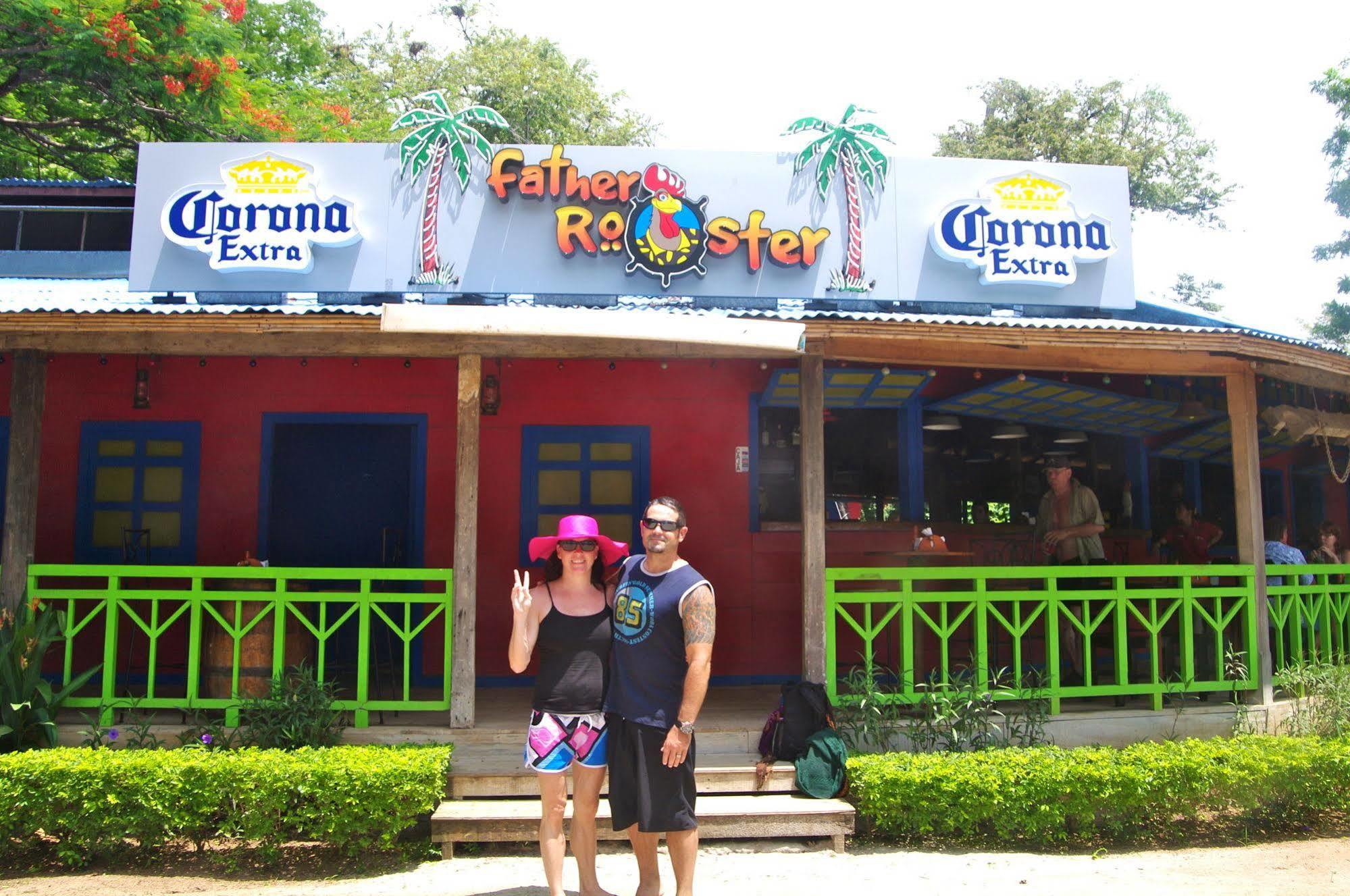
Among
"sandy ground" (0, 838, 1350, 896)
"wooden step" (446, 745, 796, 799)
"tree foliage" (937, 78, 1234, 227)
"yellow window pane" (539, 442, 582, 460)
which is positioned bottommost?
"sandy ground" (0, 838, 1350, 896)

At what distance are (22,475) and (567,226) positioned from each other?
4.29 metres

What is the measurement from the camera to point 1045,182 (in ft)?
29.1

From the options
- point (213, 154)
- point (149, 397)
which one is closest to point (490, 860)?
point (149, 397)

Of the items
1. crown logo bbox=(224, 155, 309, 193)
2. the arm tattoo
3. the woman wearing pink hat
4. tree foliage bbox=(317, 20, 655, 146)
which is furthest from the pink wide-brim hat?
tree foliage bbox=(317, 20, 655, 146)

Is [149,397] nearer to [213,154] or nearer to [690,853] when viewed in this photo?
[213,154]

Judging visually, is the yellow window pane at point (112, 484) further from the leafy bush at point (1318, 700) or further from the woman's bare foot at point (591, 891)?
the leafy bush at point (1318, 700)

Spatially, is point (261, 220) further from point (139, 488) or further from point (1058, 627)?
point (1058, 627)

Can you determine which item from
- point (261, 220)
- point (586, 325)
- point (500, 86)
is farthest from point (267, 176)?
point (500, 86)

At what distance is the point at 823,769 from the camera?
608cm

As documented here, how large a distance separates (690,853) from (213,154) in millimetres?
6950

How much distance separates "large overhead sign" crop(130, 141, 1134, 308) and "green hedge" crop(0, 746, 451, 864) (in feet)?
13.2

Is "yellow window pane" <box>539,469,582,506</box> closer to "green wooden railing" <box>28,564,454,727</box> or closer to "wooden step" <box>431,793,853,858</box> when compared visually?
"green wooden railing" <box>28,564,454,727</box>

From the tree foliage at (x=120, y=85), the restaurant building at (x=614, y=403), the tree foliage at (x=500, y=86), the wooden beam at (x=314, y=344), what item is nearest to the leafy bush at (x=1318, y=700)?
the restaurant building at (x=614, y=403)

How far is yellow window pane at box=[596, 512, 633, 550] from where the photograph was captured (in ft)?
28.8
